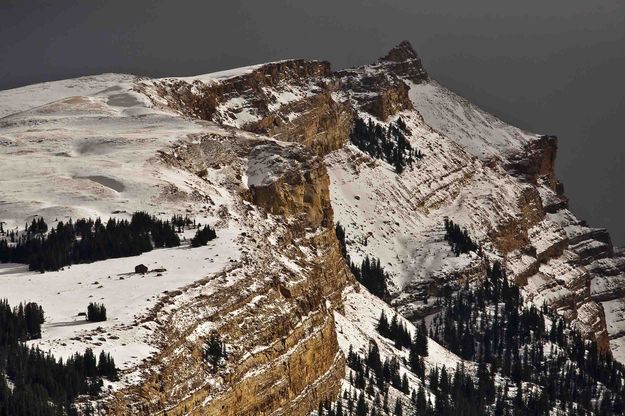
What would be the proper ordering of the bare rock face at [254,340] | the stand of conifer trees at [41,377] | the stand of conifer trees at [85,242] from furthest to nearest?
the stand of conifer trees at [85,242]
the bare rock face at [254,340]
the stand of conifer trees at [41,377]

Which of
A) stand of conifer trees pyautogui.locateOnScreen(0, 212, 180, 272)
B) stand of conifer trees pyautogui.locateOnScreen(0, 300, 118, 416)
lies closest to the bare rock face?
stand of conifer trees pyautogui.locateOnScreen(0, 300, 118, 416)

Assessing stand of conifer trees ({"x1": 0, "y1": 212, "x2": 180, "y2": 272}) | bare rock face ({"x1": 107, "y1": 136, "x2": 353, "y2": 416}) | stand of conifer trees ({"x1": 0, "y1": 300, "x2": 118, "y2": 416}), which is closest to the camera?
stand of conifer trees ({"x1": 0, "y1": 300, "x2": 118, "y2": 416})

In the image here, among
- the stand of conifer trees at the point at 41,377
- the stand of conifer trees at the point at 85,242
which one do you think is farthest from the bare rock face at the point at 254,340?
the stand of conifer trees at the point at 85,242

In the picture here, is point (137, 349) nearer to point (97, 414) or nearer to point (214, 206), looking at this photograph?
point (97, 414)

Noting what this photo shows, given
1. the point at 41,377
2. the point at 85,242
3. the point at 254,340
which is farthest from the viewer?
the point at 85,242

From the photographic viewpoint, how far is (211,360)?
480 feet

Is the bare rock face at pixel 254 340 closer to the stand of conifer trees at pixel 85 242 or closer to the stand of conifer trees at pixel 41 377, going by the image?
the stand of conifer trees at pixel 41 377

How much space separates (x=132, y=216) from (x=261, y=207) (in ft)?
57.3

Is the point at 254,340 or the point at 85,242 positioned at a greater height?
the point at 85,242

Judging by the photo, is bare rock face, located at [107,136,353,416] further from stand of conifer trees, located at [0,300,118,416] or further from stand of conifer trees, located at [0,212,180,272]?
stand of conifer trees, located at [0,212,180,272]

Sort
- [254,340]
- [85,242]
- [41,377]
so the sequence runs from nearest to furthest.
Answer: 1. [41,377]
2. [254,340]
3. [85,242]

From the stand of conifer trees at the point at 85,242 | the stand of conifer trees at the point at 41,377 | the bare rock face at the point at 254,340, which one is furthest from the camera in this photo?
the stand of conifer trees at the point at 85,242

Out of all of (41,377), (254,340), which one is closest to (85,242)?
(254,340)

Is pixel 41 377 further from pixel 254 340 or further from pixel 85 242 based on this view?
pixel 85 242
